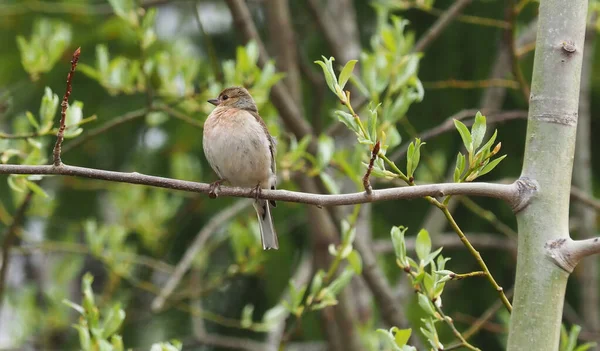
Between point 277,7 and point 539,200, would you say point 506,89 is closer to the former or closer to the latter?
point 277,7

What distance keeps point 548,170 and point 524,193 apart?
10 cm

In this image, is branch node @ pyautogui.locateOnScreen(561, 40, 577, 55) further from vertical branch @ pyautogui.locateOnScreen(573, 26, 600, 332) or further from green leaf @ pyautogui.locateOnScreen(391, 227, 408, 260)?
vertical branch @ pyautogui.locateOnScreen(573, 26, 600, 332)

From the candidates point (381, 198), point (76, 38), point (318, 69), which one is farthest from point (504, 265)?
point (381, 198)

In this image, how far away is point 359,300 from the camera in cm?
546

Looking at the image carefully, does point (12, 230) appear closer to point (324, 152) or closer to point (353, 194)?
point (324, 152)

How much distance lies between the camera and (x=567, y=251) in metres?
2.16

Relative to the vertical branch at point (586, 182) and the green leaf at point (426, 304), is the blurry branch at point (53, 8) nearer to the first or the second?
the vertical branch at point (586, 182)

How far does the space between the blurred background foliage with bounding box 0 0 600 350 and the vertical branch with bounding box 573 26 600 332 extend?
273 mm

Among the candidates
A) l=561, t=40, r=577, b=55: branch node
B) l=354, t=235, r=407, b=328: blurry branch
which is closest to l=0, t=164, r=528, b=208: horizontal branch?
l=561, t=40, r=577, b=55: branch node

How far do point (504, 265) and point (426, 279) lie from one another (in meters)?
3.17

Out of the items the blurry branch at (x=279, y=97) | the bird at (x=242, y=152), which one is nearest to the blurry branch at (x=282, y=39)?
the blurry branch at (x=279, y=97)

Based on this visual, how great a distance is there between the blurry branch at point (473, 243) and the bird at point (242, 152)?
1.39 m

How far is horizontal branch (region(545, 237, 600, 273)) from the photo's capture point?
2.13 meters

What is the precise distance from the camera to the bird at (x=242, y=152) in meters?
4.02
